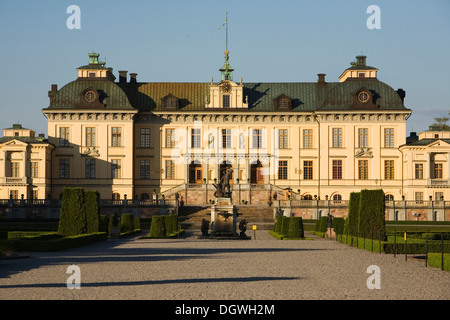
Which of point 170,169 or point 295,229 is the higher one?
point 170,169

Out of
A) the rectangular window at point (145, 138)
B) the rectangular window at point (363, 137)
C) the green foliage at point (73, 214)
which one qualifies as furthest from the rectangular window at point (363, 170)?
the green foliage at point (73, 214)

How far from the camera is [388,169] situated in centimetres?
6088

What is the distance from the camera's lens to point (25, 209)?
174 ft

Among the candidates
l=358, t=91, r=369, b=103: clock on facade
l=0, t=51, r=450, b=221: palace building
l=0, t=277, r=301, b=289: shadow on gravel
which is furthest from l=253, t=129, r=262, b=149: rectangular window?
l=0, t=277, r=301, b=289: shadow on gravel

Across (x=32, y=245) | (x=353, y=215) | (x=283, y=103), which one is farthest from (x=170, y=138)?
Answer: (x=32, y=245)

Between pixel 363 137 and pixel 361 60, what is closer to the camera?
pixel 363 137

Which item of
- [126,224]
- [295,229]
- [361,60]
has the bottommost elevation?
[126,224]

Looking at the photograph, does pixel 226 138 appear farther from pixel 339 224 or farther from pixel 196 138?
pixel 339 224

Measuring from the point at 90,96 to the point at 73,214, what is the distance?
31379 mm

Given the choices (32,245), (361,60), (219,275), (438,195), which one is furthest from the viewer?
(361,60)

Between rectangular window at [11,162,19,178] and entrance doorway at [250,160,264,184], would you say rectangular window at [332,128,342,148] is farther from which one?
rectangular window at [11,162,19,178]

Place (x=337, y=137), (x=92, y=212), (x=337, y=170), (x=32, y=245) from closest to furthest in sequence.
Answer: (x=32, y=245) → (x=92, y=212) → (x=337, y=170) → (x=337, y=137)

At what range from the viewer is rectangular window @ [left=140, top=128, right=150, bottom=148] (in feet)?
205
